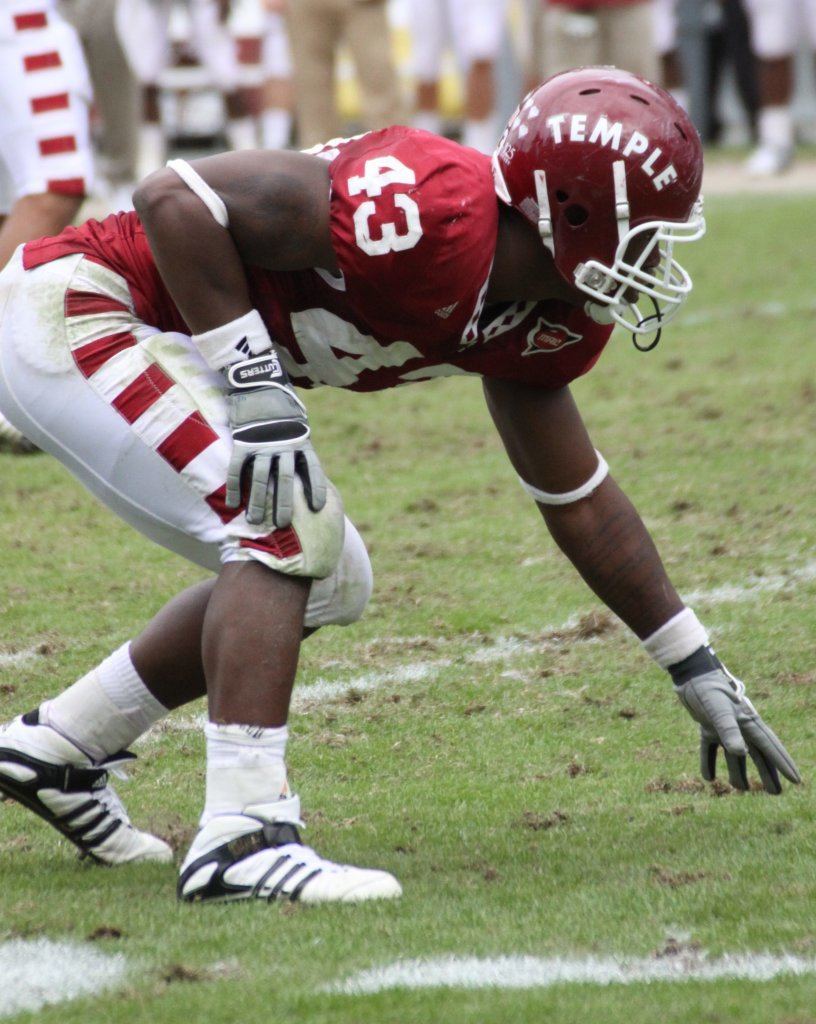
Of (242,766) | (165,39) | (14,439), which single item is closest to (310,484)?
(242,766)

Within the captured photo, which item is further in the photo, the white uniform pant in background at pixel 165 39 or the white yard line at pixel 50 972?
the white uniform pant in background at pixel 165 39

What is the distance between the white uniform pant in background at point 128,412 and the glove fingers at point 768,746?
0.71 metres

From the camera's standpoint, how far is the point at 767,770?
3.20m

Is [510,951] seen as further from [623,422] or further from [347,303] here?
[623,422]

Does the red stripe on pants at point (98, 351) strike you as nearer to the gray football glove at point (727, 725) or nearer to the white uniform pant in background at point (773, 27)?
the gray football glove at point (727, 725)

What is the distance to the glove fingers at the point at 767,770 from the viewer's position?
319 cm

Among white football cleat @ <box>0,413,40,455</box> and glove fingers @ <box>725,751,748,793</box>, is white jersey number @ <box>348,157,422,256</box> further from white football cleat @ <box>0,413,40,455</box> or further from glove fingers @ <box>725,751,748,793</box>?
white football cleat @ <box>0,413,40,455</box>

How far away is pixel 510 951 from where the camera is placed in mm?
2529

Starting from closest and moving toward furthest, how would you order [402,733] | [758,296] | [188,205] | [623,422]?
[188,205], [402,733], [623,422], [758,296]

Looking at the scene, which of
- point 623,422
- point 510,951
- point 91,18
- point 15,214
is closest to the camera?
point 510,951

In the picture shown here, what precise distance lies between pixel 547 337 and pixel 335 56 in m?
6.48

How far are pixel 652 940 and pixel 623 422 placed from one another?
3.78 meters

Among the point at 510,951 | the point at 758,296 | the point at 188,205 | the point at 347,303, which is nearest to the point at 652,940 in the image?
the point at 510,951

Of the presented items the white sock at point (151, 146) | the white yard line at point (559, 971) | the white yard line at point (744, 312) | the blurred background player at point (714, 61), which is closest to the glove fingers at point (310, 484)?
the white yard line at point (559, 971)
